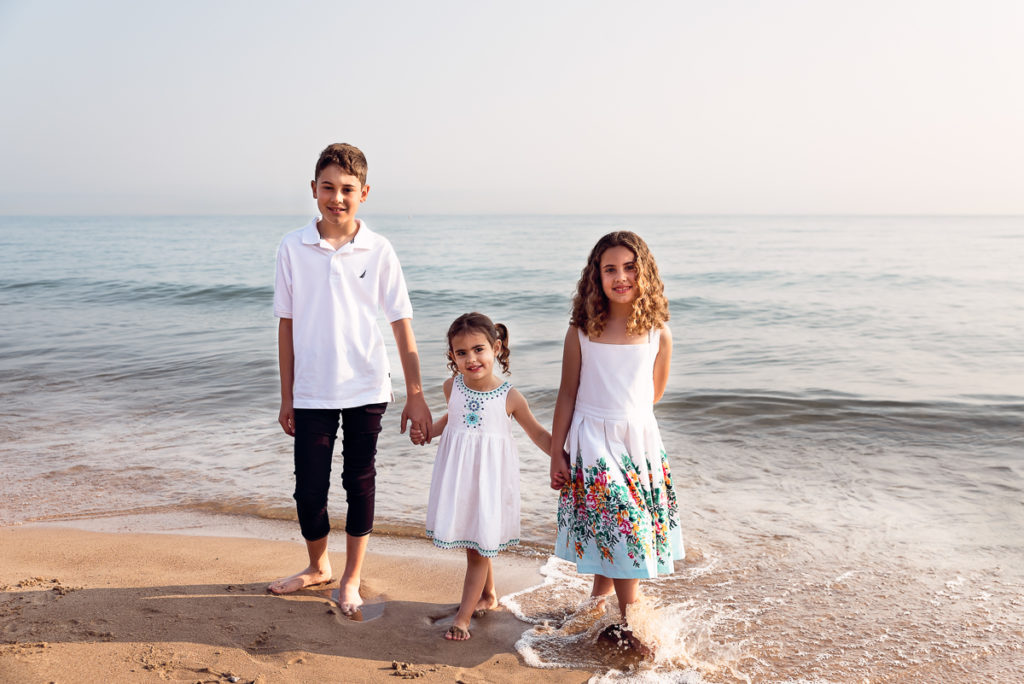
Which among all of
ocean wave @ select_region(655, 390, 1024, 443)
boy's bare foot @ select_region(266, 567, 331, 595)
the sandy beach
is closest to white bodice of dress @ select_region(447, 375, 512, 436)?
the sandy beach

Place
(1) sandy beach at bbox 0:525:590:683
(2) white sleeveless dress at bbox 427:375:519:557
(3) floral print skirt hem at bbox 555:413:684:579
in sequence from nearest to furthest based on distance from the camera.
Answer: (1) sandy beach at bbox 0:525:590:683 → (3) floral print skirt hem at bbox 555:413:684:579 → (2) white sleeveless dress at bbox 427:375:519:557

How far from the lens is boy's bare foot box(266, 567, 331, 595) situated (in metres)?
3.47

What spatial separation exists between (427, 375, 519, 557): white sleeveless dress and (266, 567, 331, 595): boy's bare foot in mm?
714

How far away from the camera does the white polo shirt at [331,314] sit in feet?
10.5

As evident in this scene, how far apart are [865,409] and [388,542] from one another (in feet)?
16.8

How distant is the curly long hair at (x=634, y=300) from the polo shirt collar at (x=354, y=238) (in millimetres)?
913

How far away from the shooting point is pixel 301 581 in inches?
138

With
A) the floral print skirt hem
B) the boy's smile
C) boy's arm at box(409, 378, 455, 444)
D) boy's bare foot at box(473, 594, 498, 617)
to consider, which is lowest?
boy's bare foot at box(473, 594, 498, 617)

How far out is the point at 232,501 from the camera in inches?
192

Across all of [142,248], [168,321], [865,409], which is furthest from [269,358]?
[142,248]

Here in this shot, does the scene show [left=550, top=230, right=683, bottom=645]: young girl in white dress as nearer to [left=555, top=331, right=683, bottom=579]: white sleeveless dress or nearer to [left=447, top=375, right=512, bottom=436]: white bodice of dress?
[left=555, top=331, right=683, bottom=579]: white sleeveless dress

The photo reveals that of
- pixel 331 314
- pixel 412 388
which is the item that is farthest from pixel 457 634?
pixel 331 314

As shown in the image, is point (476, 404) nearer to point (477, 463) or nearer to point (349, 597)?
point (477, 463)

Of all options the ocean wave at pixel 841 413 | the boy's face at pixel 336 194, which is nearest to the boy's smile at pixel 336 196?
the boy's face at pixel 336 194
